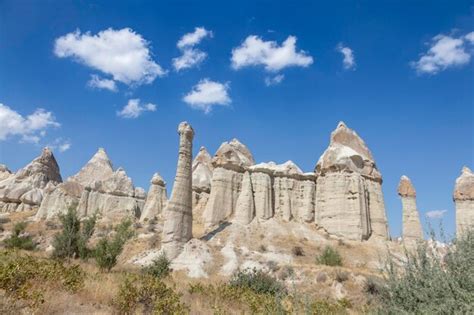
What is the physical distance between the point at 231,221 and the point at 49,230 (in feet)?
61.0

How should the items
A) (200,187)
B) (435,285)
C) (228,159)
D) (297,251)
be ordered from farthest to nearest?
(200,187) → (228,159) → (297,251) → (435,285)

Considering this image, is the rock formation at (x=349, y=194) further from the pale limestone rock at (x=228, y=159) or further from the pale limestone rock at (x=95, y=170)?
the pale limestone rock at (x=95, y=170)

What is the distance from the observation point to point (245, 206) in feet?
127

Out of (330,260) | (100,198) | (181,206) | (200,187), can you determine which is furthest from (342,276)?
(100,198)

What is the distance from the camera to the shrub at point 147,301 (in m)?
8.55

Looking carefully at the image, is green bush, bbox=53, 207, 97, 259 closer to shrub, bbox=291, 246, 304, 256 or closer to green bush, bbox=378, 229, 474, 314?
shrub, bbox=291, 246, 304, 256

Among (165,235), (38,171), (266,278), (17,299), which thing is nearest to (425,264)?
(17,299)

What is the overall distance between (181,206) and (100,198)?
2229 centimetres

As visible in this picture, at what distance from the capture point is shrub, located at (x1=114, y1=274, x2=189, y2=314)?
28.0 ft

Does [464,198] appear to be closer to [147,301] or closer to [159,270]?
[159,270]

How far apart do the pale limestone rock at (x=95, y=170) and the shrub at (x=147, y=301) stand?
49.1 metres

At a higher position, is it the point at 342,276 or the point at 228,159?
the point at 228,159

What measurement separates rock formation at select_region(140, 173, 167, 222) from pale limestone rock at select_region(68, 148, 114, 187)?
1131 cm

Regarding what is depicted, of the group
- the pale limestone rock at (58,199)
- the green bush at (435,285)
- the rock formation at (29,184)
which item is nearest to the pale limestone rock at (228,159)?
the pale limestone rock at (58,199)
